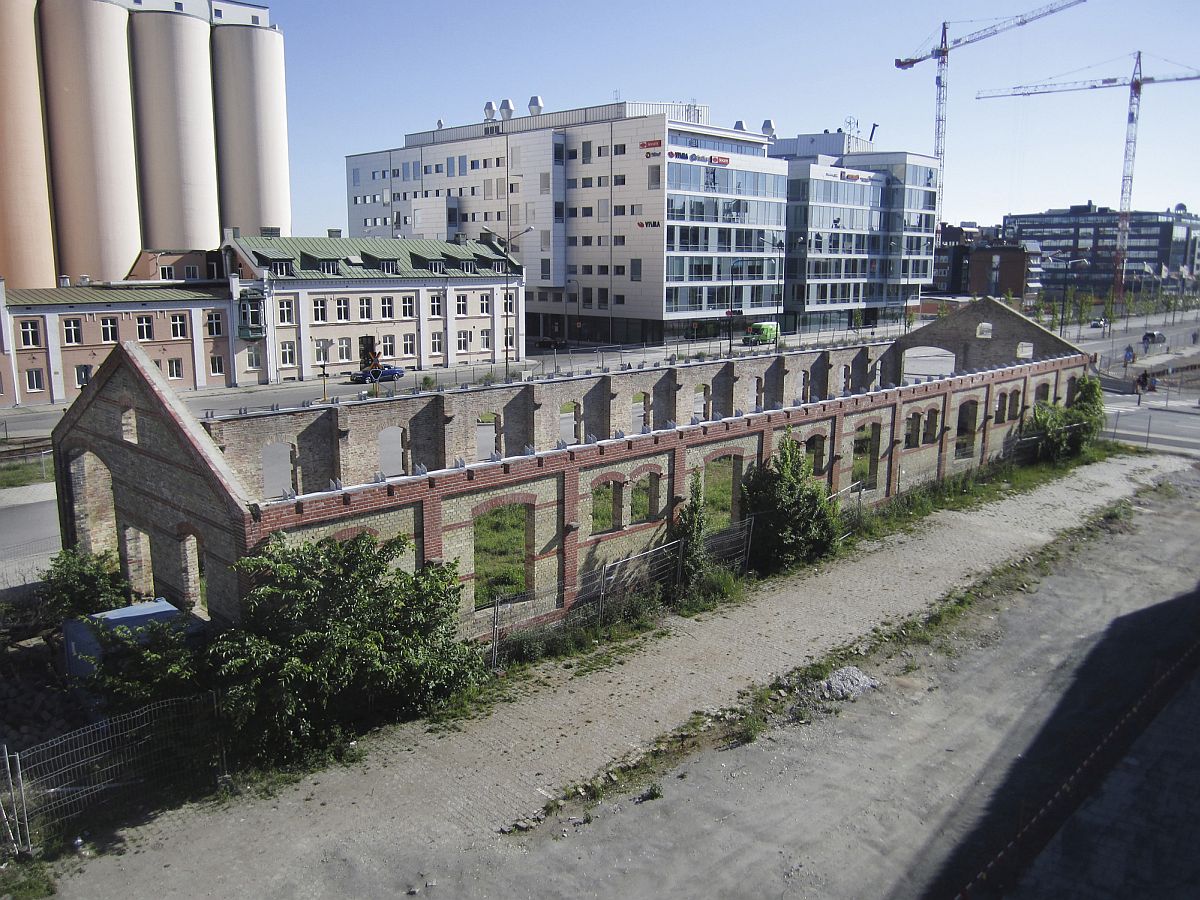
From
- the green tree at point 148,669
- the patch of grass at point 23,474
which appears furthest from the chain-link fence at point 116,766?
the patch of grass at point 23,474

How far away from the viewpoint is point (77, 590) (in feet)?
67.2

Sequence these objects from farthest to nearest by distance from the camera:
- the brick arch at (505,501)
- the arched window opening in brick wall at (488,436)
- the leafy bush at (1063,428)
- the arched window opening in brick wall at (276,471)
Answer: the leafy bush at (1063,428)
the arched window opening in brick wall at (488,436)
the arched window opening in brick wall at (276,471)
the brick arch at (505,501)

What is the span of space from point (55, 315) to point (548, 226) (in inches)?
1652

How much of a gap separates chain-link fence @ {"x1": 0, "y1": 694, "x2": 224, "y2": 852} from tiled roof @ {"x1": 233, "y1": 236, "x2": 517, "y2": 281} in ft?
138

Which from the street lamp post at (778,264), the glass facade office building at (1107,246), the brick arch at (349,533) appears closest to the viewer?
the brick arch at (349,533)

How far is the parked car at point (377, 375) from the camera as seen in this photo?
177 ft

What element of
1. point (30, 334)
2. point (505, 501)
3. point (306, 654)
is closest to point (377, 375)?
point (30, 334)

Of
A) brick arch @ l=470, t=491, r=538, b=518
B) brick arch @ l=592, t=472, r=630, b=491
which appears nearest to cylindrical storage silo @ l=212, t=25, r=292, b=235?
brick arch @ l=592, t=472, r=630, b=491

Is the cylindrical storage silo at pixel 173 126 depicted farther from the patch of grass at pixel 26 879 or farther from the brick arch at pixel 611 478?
the patch of grass at pixel 26 879

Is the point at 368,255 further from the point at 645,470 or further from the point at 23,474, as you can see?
the point at 645,470

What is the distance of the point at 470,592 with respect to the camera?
66.5 ft

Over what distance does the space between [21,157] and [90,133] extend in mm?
4861

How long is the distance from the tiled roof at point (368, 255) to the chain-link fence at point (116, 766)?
42.1 meters

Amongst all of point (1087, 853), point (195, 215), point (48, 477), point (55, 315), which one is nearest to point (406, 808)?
point (1087, 853)
